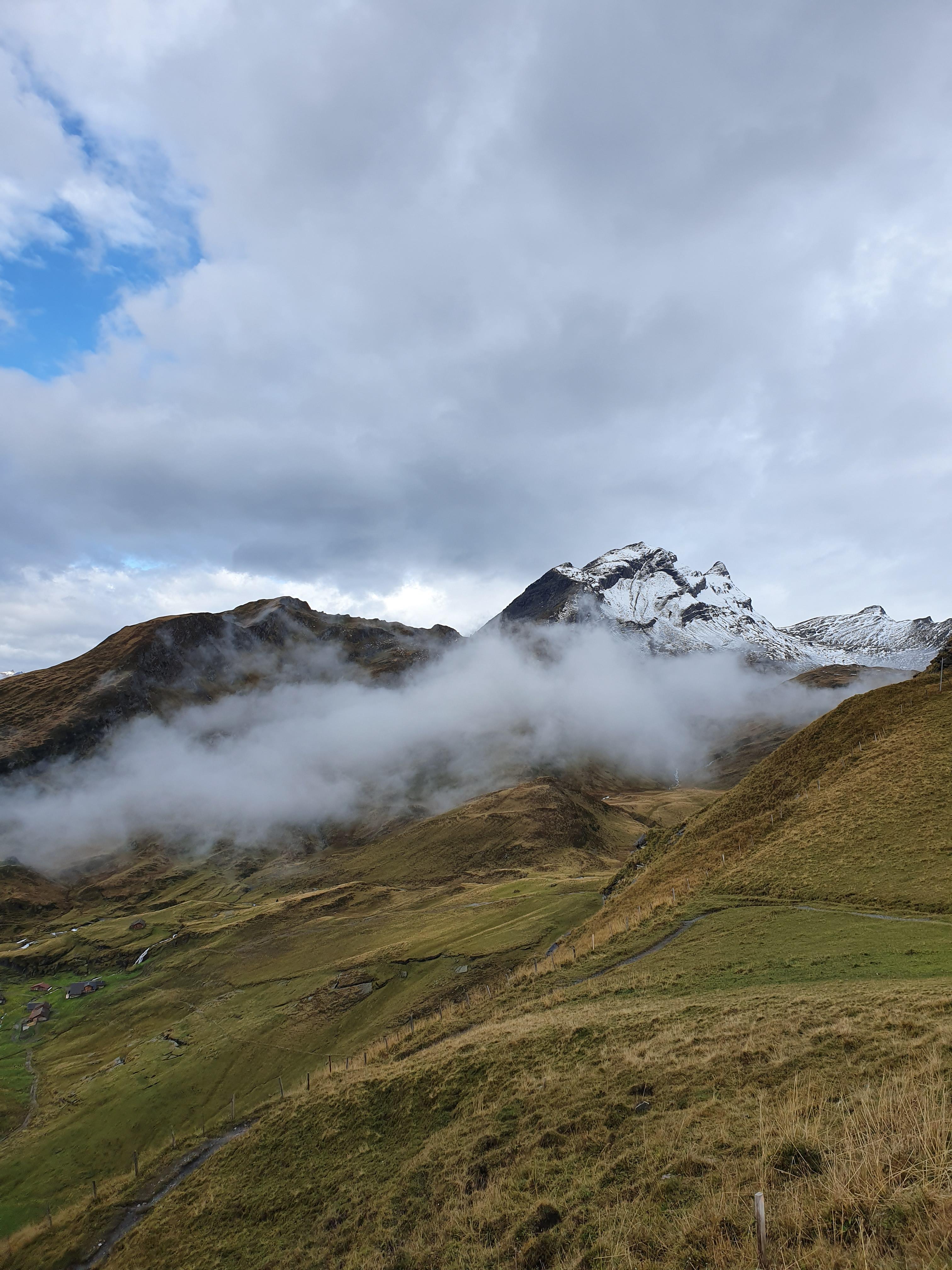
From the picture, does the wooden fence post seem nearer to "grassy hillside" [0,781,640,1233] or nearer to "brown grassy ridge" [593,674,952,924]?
"brown grassy ridge" [593,674,952,924]

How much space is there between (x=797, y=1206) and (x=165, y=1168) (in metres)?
39.6

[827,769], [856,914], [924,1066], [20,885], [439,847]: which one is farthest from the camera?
[20,885]

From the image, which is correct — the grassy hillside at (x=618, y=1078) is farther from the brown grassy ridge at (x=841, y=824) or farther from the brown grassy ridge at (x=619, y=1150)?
the brown grassy ridge at (x=841, y=824)

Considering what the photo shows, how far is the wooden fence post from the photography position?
720 cm

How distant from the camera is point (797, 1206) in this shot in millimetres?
8336

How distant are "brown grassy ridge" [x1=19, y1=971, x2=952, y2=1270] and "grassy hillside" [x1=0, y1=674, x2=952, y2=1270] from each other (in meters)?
0.08

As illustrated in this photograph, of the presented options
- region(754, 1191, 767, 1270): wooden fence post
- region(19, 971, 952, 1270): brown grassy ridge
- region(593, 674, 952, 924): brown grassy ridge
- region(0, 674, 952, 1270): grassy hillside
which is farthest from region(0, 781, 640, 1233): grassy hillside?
region(754, 1191, 767, 1270): wooden fence post

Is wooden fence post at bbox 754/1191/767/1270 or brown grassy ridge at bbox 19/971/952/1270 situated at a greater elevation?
wooden fence post at bbox 754/1191/767/1270

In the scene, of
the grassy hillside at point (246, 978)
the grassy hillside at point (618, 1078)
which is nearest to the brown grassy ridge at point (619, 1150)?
the grassy hillside at point (618, 1078)

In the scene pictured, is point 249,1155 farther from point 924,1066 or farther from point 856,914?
point 856,914

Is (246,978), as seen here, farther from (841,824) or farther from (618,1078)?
(618,1078)

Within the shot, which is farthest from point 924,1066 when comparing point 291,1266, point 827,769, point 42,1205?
point 42,1205

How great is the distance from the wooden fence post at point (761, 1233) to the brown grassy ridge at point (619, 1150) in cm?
17

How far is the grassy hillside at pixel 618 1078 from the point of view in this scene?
10.1 meters
